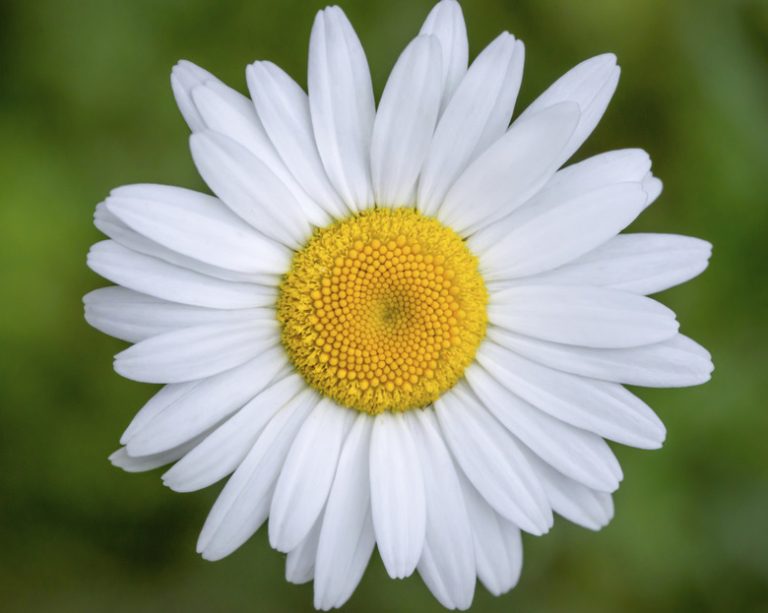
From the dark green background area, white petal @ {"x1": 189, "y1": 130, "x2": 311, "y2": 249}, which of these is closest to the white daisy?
white petal @ {"x1": 189, "y1": 130, "x2": 311, "y2": 249}

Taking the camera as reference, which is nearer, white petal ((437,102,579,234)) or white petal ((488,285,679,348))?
white petal ((437,102,579,234))

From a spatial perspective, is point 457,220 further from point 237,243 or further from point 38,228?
point 38,228

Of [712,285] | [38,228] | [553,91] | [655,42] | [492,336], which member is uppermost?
[38,228]

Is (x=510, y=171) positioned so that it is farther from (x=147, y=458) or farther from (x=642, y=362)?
(x=147, y=458)

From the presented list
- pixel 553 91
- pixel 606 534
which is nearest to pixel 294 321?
pixel 553 91

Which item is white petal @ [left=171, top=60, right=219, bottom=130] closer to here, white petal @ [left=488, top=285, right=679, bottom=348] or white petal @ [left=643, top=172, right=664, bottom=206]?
white petal @ [left=488, top=285, right=679, bottom=348]

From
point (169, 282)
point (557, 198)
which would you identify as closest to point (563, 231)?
point (557, 198)

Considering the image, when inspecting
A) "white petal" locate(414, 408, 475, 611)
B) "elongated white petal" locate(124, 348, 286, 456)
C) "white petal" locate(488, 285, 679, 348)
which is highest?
"elongated white petal" locate(124, 348, 286, 456)
